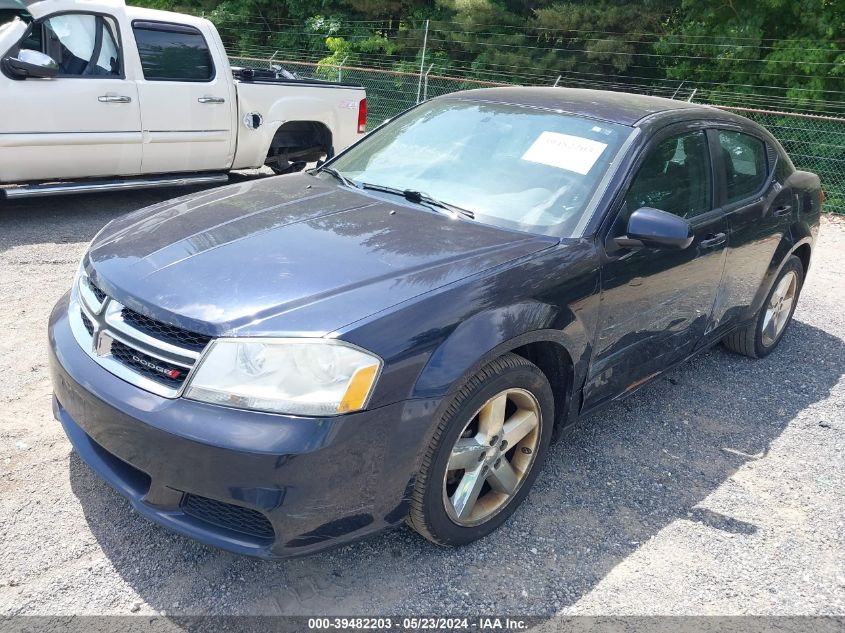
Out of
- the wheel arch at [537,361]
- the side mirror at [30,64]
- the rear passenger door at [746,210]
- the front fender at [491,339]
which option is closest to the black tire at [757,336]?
the rear passenger door at [746,210]

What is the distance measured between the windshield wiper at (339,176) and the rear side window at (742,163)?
6.71ft

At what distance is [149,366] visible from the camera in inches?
100.0

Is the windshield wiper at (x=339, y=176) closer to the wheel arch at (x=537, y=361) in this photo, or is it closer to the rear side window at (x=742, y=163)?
the wheel arch at (x=537, y=361)

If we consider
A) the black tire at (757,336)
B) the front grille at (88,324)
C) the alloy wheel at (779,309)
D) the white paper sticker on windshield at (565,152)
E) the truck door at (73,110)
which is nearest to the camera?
the front grille at (88,324)

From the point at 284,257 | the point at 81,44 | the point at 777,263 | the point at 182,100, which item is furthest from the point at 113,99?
the point at 777,263

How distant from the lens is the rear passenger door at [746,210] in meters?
4.14

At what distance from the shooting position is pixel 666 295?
3656mm

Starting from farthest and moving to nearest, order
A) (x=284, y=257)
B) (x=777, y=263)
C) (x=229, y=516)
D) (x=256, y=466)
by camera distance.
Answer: (x=777, y=263), (x=284, y=257), (x=229, y=516), (x=256, y=466)

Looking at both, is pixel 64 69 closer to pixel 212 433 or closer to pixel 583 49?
pixel 212 433

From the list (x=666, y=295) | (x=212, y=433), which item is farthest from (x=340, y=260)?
→ (x=666, y=295)

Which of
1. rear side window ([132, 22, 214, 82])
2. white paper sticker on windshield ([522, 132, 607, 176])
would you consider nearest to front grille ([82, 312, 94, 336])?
white paper sticker on windshield ([522, 132, 607, 176])

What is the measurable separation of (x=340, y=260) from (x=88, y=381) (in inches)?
39.0

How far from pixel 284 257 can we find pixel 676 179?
2074 mm

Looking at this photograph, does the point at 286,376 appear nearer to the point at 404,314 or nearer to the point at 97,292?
the point at 404,314
